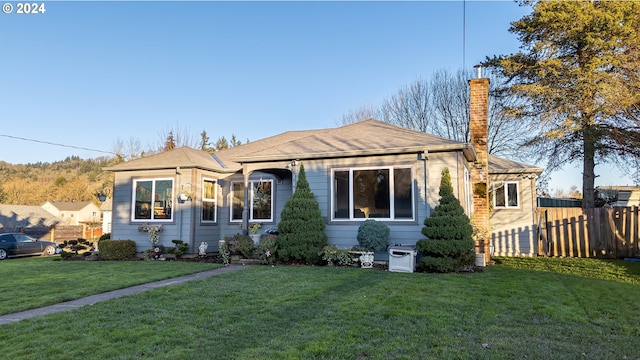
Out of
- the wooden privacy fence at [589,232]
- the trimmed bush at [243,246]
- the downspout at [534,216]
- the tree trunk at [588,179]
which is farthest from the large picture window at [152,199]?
the tree trunk at [588,179]

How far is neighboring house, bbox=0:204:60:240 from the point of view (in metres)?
26.2

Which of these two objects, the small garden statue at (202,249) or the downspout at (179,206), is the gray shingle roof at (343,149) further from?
the small garden statue at (202,249)

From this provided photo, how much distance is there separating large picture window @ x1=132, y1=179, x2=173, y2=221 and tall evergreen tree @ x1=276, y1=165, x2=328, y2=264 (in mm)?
4848

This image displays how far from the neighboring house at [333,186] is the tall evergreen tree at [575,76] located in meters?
2.92

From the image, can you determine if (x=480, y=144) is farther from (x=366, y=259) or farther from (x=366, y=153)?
(x=366, y=259)

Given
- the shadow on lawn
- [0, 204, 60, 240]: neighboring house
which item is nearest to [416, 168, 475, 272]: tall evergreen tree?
the shadow on lawn

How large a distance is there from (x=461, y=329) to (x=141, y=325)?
12.1 feet

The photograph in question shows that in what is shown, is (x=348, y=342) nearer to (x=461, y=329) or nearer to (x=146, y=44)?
(x=461, y=329)

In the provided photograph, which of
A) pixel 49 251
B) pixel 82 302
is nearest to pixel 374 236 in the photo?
pixel 82 302

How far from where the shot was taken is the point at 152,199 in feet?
45.4

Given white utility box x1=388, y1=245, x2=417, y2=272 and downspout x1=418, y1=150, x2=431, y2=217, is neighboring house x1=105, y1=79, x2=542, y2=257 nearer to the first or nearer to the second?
downspout x1=418, y1=150, x2=431, y2=217

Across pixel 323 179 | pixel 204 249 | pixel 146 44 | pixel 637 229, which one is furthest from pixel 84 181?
pixel 637 229

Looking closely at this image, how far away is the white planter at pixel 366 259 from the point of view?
33.1 feet

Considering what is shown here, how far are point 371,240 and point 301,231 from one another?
1.83 m
